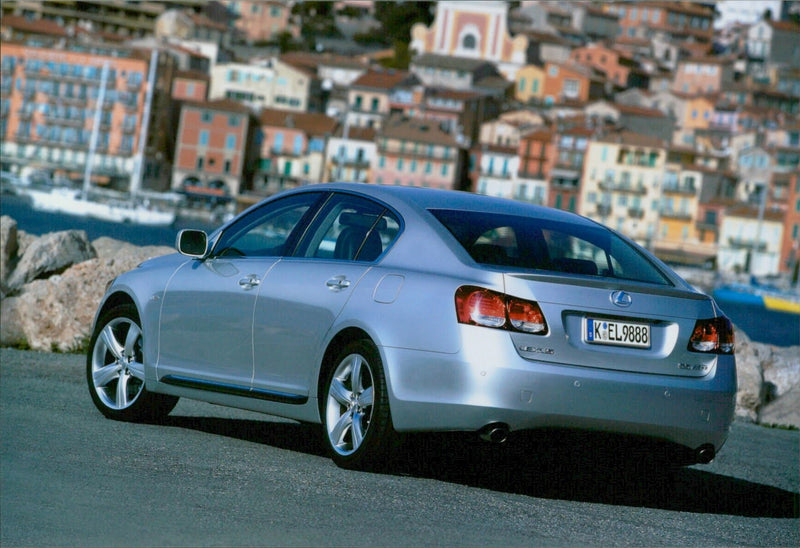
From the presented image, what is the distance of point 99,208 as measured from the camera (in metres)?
108

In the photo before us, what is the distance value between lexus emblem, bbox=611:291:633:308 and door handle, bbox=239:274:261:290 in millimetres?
2000

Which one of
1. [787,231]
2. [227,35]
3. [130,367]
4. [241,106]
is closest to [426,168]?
[241,106]

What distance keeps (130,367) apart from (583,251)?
2.91 metres

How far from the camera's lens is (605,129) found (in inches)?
5635

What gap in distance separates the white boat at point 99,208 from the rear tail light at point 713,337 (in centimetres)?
10276

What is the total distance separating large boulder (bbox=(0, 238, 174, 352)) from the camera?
13.6 meters

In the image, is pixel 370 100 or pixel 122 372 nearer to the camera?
pixel 122 372

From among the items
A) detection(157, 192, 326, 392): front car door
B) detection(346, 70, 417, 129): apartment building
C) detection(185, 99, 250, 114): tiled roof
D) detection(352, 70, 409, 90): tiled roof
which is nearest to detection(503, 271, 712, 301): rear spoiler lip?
detection(157, 192, 326, 392): front car door

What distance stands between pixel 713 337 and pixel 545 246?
894 mm

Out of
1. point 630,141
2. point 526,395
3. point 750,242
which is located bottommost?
point 750,242

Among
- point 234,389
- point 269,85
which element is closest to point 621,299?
point 234,389

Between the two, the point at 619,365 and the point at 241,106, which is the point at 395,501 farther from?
the point at 241,106

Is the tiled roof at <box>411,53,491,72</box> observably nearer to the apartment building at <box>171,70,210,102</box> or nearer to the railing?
the apartment building at <box>171,70,210,102</box>

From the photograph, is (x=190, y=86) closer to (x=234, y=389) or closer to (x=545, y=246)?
(x=234, y=389)
